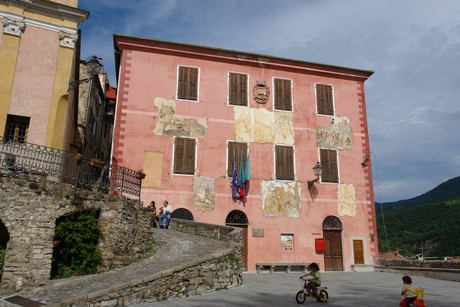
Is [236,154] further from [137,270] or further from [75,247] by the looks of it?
[137,270]

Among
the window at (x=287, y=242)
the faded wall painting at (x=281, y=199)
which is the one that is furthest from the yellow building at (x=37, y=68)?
the window at (x=287, y=242)

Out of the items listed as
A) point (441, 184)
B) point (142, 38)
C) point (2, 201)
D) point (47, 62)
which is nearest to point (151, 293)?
point (2, 201)

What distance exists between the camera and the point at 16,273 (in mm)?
9984

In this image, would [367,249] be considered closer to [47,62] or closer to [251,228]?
[251,228]

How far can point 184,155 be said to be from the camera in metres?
18.7

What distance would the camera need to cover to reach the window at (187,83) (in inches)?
774

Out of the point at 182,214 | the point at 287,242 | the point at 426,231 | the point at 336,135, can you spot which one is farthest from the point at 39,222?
the point at 426,231

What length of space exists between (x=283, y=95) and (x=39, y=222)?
1412 cm

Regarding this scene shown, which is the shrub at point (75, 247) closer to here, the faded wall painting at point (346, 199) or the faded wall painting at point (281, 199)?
the faded wall painting at point (281, 199)

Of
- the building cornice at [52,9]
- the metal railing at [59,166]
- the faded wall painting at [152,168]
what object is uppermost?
the building cornice at [52,9]

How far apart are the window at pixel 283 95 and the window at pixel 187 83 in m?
4.34

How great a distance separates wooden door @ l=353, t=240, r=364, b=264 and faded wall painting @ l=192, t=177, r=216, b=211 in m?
7.62

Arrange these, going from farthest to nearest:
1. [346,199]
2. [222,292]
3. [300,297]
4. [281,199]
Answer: [346,199], [281,199], [222,292], [300,297]

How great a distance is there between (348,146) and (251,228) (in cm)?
716
